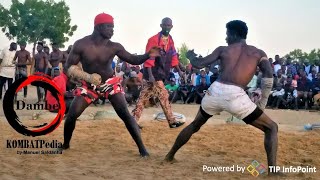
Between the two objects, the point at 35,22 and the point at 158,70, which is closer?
the point at 158,70

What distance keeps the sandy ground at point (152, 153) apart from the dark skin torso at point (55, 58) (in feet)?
14.6

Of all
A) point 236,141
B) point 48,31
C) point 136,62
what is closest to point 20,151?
point 136,62

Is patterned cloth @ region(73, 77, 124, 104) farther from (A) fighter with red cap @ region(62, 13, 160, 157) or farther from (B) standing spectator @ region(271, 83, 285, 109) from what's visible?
(B) standing spectator @ region(271, 83, 285, 109)

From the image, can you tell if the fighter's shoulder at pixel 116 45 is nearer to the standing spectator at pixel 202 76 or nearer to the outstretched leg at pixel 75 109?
the outstretched leg at pixel 75 109

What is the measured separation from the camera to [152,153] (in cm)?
586

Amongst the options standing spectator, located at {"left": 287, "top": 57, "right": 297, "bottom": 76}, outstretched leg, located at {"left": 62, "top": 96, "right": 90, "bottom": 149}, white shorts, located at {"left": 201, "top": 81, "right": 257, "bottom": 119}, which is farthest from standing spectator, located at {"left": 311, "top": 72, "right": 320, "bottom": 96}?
outstretched leg, located at {"left": 62, "top": 96, "right": 90, "bottom": 149}

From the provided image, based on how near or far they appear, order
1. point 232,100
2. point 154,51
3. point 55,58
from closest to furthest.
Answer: point 232,100
point 154,51
point 55,58

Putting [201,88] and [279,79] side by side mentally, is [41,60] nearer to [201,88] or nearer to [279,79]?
[201,88]

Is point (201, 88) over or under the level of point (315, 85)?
under

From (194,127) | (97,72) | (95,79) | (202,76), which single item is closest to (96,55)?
(97,72)

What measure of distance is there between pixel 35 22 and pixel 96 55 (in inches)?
1695

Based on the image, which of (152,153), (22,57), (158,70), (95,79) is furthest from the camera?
(22,57)

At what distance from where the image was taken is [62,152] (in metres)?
5.79

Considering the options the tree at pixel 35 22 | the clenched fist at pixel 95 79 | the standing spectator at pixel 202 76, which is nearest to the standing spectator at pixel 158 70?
the clenched fist at pixel 95 79
